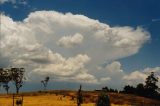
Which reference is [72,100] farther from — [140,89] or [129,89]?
[140,89]

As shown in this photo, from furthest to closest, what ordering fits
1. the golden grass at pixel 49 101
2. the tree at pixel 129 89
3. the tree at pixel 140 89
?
1. the tree at pixel 129 89
2. the tree at pixel 140 89
3. the golden grass at pixel 49 101

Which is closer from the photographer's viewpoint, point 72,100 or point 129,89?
point 72,100

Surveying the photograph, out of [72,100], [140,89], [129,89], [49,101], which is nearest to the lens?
[49,101]

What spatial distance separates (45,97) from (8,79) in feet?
145

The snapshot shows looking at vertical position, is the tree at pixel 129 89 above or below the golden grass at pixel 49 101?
above

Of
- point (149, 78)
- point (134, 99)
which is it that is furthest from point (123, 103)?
point (149, 78)

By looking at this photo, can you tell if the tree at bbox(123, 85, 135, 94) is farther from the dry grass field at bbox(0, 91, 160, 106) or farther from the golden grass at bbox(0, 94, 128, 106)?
the golden grass at bbox(0, 94, 128, 106)

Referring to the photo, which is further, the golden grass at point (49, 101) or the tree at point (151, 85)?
the tree at point (151, 85)

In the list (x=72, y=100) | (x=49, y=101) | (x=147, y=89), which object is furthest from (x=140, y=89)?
(x=49, y=101)

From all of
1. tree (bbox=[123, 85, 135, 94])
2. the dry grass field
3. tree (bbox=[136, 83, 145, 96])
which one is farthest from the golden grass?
tree (bbox=[136, 83, 145, 96])

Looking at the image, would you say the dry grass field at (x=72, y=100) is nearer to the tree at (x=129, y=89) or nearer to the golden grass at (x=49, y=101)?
the golden grass at (x=49, y=101)

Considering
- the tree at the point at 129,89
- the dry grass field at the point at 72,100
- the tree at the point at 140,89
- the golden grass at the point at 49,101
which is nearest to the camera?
the golden grass at the point at 49,101

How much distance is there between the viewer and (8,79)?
601 feet

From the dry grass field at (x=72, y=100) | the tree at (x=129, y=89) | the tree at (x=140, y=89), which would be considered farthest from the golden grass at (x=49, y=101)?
the tree at (x=140, y=89)
